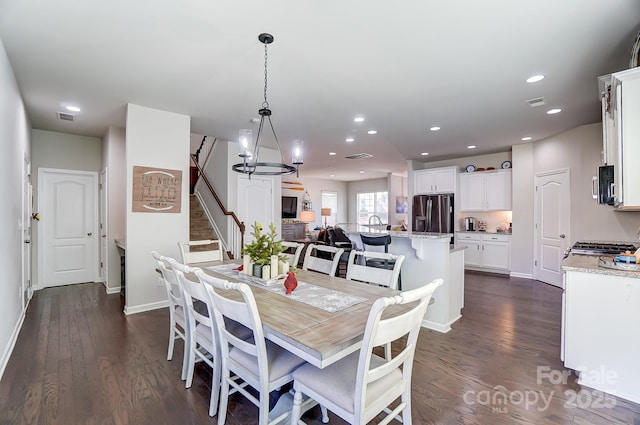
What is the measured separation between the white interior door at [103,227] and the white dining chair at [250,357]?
431cm

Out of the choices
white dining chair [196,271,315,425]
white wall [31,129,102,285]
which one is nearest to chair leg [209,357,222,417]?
white dining chair [196,271,315,425]

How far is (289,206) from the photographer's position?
1083cm

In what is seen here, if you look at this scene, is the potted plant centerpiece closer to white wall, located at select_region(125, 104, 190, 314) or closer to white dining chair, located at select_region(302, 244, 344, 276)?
white dining chair, located at select_region(302, 244, 344, 276)

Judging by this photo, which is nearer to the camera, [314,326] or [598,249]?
[314,326]

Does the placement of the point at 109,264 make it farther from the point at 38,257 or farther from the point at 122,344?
the point at 122,344

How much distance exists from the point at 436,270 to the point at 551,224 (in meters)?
3.68

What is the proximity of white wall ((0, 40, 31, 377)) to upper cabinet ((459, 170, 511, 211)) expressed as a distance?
24.8 ft

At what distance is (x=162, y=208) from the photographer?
4191 mm

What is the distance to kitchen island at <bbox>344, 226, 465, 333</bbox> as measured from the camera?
133 inches

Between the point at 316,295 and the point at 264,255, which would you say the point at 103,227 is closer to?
the point at 264,255

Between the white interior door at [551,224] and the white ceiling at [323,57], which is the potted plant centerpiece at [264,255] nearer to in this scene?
the white ceiling at [323,57]

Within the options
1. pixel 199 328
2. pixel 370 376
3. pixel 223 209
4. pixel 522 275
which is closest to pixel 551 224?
pixel 522 275

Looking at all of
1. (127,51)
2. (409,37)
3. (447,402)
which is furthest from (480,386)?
(127,51)

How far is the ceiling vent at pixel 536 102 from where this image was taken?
12.3 feet
